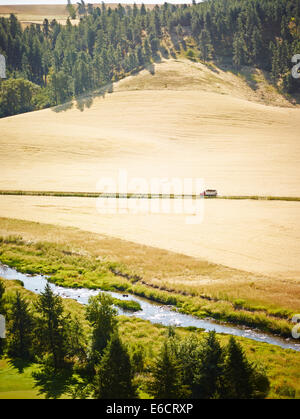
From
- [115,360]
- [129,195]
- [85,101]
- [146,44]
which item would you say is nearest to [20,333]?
[115,360]

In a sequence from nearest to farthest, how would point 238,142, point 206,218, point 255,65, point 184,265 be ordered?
point 184,265
point 206,218
point 238,142
point 255,65

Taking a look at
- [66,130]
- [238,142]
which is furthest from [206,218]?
[66,130]

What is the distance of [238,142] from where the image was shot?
78250mm

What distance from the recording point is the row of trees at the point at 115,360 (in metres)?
17.3

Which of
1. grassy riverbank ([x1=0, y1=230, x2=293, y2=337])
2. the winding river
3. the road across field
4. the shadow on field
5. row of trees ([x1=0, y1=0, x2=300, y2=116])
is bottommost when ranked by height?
the winding river

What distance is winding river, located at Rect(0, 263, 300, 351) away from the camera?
23797 millimetres

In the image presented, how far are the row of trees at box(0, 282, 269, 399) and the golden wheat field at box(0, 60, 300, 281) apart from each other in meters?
14.2

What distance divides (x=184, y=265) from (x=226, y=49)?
5354 inches

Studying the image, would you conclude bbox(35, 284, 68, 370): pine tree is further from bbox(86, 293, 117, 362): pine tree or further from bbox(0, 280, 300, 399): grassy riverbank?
bbox(86, 293, 117, 362): pine tree

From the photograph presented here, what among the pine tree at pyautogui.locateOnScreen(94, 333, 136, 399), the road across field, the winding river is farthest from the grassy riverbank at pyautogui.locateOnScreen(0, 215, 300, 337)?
the road across field

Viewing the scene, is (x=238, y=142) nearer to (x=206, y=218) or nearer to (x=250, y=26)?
(x=206, y=218)

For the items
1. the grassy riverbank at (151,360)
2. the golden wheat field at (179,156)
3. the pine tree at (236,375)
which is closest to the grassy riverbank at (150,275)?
the golden wheat field at (179,156)

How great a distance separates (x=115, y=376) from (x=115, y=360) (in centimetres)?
70

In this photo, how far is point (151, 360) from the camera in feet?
68.5
